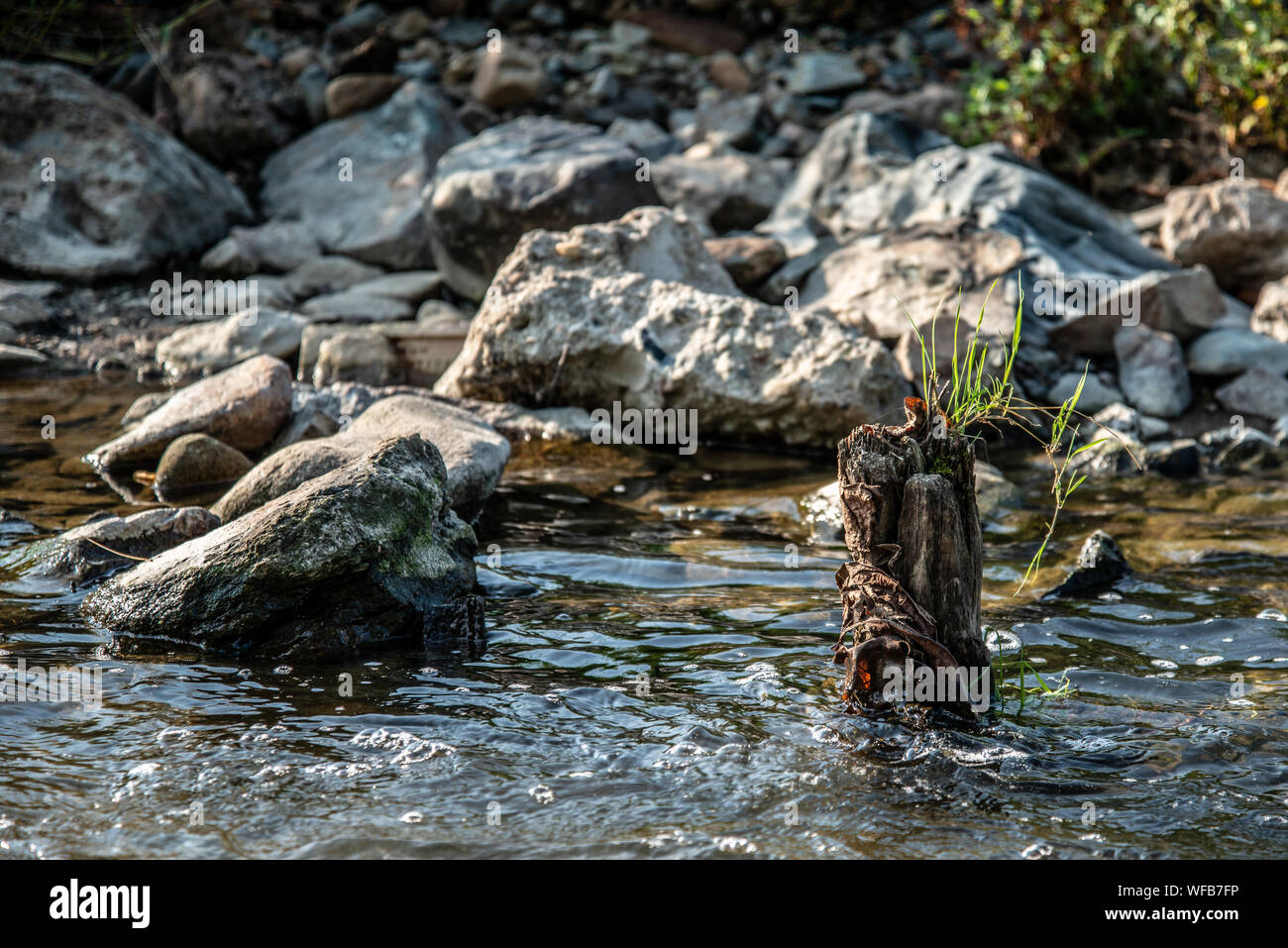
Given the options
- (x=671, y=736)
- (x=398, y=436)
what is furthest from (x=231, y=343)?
(x=671, y=736)

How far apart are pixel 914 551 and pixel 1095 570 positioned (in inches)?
81.2

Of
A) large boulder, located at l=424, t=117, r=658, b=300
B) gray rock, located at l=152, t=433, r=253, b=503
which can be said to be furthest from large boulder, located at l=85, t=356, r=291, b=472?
large boulder, located at l=424, t=117, r=658, b=300

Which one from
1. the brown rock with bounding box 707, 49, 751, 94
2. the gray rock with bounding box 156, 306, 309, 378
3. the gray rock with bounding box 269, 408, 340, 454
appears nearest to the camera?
the gray rock with bounding box 269, 408, 340, 454

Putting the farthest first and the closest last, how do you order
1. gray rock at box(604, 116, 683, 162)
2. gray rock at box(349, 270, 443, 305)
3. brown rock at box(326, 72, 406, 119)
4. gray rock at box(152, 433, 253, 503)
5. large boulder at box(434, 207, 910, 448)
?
brown rock at box(326, 72, 406, 119) < gray rock at box(604, 116, 683, 162) < gray rock at box(349, 270, 443, 305) < large boulder at box(434, 207, 910, 448) < gray rock at box(152, 433, 253, 503)

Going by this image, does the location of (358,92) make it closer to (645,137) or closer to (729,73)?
(645,137)

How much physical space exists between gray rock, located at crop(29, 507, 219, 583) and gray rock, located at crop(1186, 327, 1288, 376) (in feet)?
23.0

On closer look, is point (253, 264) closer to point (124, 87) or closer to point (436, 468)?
point (124, 87)

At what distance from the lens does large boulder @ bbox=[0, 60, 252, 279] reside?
1127cm

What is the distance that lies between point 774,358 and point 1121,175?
602 cm

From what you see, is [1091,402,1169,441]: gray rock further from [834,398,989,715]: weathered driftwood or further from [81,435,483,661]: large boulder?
[81,435,483,661]: large boulder

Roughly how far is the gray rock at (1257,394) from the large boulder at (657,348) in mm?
2589

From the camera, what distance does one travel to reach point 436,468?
5.00 m

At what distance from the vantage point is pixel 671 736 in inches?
143

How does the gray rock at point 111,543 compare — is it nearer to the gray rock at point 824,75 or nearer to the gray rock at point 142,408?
the gray rock at point 142,408
